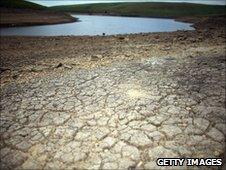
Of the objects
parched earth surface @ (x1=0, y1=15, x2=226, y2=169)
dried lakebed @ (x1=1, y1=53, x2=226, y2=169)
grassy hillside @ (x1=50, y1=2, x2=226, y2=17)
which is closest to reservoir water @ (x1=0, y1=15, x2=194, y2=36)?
parched earth surface @ (x1=0, y1=15, x2=226, y2=169)

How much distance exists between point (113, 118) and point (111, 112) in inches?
9.3

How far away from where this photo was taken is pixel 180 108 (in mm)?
4770

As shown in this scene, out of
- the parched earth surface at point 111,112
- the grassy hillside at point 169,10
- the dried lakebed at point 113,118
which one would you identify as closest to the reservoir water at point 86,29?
the parched earth surface at point 111,112

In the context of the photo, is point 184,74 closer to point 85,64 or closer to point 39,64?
point 85,64

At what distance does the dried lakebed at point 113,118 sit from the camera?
3.58 metres

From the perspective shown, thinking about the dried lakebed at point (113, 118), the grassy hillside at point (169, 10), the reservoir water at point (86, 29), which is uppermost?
the grassy hillside at point (169, 10)

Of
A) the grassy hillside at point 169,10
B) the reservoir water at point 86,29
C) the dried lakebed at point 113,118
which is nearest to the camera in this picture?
the dried lakebed at point 113,118

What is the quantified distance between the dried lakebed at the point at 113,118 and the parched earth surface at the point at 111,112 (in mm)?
15

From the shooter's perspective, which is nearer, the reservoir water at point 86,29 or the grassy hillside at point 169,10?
the reservoir water at point 86,29

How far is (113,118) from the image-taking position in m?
4.47

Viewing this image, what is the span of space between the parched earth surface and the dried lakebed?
0.02 meters

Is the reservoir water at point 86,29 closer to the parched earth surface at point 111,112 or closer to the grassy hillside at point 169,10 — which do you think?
the parched earth surface at point 111,112

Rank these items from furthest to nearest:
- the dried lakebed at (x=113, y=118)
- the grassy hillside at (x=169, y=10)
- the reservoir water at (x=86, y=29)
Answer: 1. the grassy hillside at (x=169, y=10)
2. the reservoir water at (x=86, y=29)
3. the dried lakebed at (x=113, y=118)

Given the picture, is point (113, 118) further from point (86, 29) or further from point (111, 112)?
point (86, 29)
